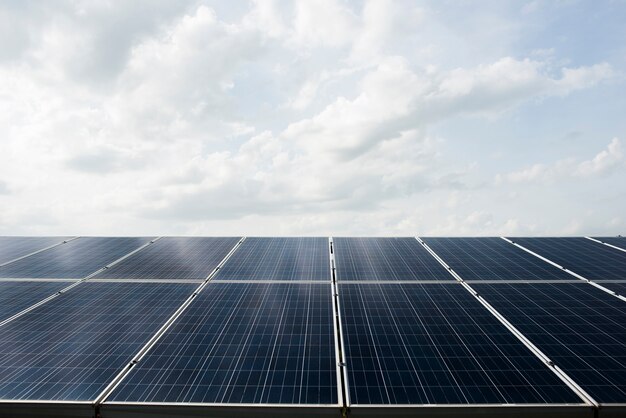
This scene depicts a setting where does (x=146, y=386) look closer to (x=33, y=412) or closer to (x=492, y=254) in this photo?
(x=33, y=412)

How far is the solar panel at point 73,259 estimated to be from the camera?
1981cm

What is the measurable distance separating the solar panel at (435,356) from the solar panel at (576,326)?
0.92m

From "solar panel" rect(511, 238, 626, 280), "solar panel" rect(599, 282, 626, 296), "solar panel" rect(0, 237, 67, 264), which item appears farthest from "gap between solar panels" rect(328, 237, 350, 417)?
"solar panel" rect(0, 237, 67, 264)

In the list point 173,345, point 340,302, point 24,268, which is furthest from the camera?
point 24,268

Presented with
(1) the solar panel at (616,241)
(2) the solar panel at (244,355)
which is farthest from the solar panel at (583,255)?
(2) the solar panel at (244,355)

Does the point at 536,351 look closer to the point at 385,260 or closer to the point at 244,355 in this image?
the point at 385,260

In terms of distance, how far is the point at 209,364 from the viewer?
37.7 ft

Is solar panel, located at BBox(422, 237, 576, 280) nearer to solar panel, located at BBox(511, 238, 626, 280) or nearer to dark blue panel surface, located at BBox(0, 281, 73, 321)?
solar panel, located at BBox(511, 238, 626, 280)

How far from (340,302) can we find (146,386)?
8047 mm

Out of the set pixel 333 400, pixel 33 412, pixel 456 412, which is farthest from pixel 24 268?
pixel 456 412

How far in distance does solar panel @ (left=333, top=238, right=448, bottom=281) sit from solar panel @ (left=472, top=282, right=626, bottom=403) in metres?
3.01

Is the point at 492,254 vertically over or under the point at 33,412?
over

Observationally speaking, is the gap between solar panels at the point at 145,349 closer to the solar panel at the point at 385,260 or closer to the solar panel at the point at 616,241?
the solar panel at the point at 385,260

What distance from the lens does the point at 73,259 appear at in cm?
2203
